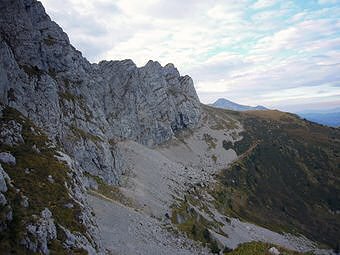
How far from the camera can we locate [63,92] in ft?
248

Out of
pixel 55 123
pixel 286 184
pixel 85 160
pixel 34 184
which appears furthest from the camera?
pixel 286 184

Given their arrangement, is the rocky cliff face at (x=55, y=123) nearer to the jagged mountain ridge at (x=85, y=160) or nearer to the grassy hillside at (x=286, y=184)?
the jagged mountain ridge at (x=85, y=160)

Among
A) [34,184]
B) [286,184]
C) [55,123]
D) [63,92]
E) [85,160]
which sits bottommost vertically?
[286,184]

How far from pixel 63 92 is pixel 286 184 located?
99.8m

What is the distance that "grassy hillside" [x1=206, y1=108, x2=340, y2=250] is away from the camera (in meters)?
115

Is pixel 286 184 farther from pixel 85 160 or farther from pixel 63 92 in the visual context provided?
pixel 63 92

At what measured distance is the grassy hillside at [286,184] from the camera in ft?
379

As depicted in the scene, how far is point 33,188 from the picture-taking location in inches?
1359

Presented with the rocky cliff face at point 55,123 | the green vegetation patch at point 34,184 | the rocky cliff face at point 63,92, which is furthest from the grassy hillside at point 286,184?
the green vegetation patch at point 34,184

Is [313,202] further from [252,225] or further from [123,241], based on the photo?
[123,241]

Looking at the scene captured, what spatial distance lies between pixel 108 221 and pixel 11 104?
2236cm

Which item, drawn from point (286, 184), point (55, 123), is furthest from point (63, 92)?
point (286, 184)

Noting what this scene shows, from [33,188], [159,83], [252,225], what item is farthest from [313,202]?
[33,188]

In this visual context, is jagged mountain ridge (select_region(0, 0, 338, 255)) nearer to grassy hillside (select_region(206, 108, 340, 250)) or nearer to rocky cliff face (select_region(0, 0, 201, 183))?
rocky cliff face (select_region(0, 0, 201, 183))
